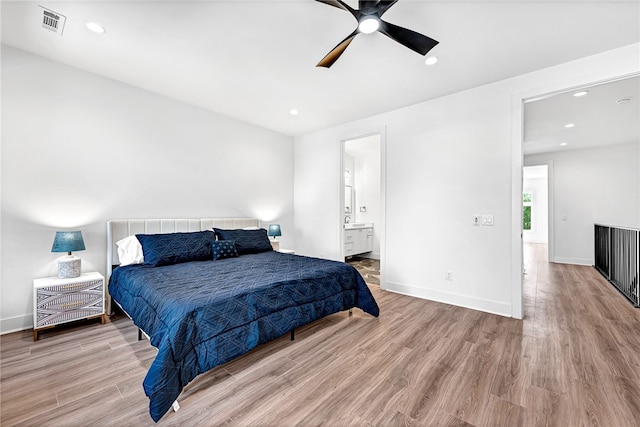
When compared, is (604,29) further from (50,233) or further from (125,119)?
(50,233)

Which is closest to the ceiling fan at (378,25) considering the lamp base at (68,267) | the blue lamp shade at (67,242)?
the blue lamp shade at (67,242)

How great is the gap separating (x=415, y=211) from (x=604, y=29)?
245 cm

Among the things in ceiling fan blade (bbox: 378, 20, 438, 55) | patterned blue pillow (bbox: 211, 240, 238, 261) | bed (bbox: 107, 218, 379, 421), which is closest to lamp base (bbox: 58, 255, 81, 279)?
bed (bbox: 107, 218, 379, 421)

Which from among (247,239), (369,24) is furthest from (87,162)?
(369,24)

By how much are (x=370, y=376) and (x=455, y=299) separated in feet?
6.79

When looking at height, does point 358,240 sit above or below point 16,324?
above

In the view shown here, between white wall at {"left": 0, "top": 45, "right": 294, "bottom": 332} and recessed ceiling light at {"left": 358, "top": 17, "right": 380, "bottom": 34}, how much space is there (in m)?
3.05

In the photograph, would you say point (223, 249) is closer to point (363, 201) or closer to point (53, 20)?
point (53, 20)

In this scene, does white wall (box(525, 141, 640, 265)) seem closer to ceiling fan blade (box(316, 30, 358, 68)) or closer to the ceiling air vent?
ceiling fan blade (box(316, 30, 358, 68))

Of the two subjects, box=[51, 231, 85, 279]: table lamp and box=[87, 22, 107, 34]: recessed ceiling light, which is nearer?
box=[87, 22, 107, 34]: recessed ceiling light

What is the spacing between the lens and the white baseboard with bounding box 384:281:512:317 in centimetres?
322

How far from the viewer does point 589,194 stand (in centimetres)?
616

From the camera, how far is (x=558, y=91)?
290cm

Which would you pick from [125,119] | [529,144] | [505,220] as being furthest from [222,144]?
[529,144]
